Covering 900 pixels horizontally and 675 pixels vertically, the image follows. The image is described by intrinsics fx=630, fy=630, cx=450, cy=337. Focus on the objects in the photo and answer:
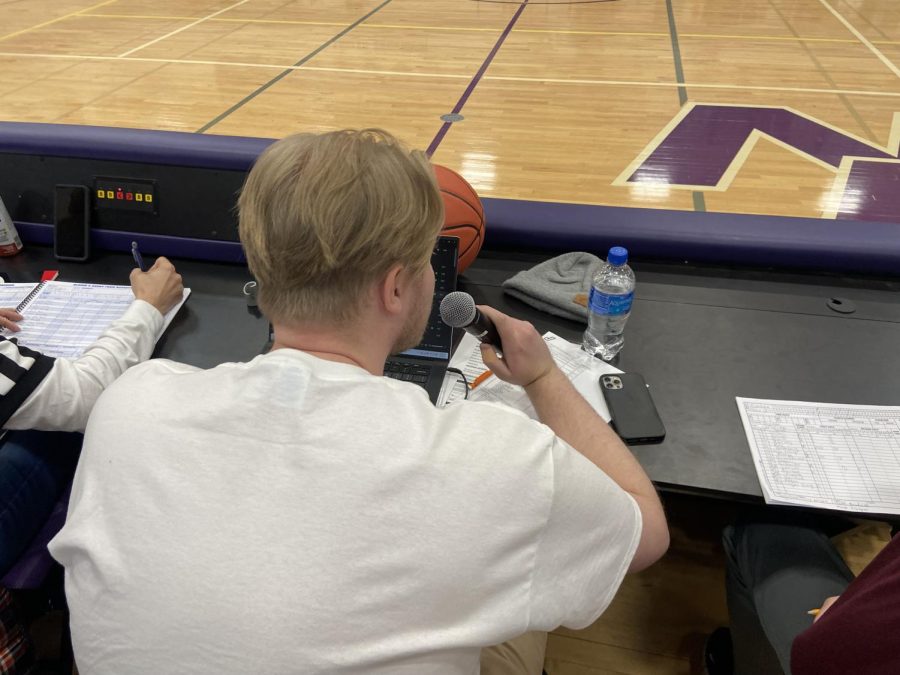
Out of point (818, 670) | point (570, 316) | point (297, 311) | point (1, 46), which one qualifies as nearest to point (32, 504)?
point (297, 311)

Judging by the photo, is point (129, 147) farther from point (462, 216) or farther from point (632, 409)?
point (632, 409)

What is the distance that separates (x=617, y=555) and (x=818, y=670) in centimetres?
31

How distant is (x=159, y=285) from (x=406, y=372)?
2.34 ft

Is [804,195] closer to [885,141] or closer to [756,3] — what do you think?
[885,141]

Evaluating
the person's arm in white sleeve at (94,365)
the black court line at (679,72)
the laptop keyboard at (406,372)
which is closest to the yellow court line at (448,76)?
the black court line at (679,72)

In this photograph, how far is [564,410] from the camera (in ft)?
3.67

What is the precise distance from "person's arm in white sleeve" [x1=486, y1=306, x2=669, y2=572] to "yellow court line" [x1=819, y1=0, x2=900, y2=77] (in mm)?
6036

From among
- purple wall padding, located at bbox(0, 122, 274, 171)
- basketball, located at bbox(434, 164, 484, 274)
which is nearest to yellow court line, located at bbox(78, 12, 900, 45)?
purple wall padding, located at bbox(0, 122, 274, 171)

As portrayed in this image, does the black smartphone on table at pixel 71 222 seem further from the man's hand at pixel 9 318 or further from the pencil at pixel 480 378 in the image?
the pencil at pixel 480 378

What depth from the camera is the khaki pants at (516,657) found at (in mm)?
1103

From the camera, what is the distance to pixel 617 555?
79 centimetres

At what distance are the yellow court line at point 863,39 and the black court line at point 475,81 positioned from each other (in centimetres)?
354

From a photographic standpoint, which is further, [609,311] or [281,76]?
[281,76]

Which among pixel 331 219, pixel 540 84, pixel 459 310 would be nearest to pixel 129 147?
pixel 459 310
